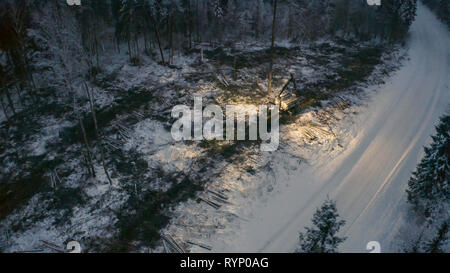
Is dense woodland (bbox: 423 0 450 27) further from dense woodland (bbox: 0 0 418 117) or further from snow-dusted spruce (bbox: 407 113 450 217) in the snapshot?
snow-dusted spruce (bbox: 407 113 450 217)

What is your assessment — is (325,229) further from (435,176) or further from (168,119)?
(168,119)

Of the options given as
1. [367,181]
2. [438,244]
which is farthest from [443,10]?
[438,244]

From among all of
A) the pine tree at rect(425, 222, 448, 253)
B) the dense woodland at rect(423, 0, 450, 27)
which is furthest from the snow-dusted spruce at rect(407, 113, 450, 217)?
the dense woodland at rect(423, 0, 450, 27)

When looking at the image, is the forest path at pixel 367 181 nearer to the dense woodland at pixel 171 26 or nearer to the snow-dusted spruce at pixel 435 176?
the snow-dusted spruce at pixel 435 176

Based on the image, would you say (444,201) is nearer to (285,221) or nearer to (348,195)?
(348,195)

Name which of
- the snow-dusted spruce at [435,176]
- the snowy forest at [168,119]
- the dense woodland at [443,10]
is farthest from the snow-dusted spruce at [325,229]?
the dense woodland at [443,10]
